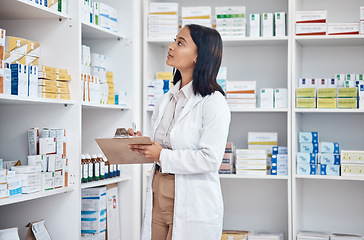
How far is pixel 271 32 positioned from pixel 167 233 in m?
1.97

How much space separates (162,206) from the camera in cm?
246

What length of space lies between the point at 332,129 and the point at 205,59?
1.99 m

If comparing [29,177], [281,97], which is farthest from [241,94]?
[29,177]

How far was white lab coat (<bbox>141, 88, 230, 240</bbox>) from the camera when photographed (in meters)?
2.39

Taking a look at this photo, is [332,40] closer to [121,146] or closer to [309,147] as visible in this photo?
[309,147]

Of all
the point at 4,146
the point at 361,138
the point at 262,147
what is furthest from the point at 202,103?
the point at 361,138

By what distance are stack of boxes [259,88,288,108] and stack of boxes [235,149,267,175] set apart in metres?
0.35

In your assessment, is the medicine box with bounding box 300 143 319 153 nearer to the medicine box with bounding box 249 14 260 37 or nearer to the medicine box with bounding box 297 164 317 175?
the medicine box with bounding box 297 164 317 175

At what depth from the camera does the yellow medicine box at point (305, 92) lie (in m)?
3.77

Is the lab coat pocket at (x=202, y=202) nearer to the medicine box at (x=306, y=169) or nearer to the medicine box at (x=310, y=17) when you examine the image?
the medicine box at (x=306, y=169)

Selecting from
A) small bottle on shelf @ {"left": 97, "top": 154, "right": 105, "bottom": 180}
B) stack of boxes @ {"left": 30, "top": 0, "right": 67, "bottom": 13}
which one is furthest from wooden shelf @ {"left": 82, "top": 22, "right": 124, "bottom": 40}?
small bottle on shelf @ {"left": 97, "top": 154, "right": 105, "bottom": 180}

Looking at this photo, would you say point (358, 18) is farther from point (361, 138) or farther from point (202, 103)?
point (202, 103)

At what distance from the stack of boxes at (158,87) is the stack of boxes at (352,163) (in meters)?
1.39

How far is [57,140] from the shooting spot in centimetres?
294
